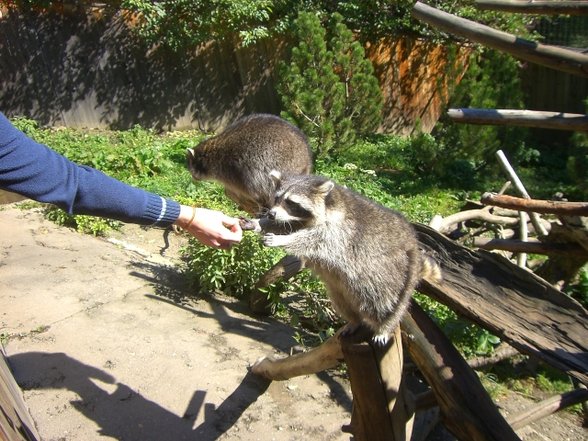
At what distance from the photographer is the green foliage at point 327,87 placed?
8.31 meters

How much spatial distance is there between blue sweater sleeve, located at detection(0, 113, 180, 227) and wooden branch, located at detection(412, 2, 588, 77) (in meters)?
1.54

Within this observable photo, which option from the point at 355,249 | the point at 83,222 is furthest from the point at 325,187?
the point at 83,222

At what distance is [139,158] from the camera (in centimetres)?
813

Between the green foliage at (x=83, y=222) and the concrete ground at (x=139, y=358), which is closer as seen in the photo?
Result: the concrete ground at (x=139, y=358)

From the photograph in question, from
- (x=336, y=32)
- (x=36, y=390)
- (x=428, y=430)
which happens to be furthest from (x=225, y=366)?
(x=336, y=32)

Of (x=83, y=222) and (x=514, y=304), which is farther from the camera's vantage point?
(x=83, y=222)

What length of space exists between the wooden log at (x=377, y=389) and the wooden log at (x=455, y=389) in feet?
0.43

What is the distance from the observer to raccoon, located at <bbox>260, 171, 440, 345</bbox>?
2.91 metres

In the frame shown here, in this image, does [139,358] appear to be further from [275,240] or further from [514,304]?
[514,304]

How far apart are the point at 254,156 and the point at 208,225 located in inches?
104

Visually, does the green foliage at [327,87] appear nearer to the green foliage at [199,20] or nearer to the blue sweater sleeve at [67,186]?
the green foliage at [199,20]

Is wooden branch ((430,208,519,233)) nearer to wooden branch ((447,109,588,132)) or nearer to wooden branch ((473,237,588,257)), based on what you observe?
wooden branch ((473,237,588,257))

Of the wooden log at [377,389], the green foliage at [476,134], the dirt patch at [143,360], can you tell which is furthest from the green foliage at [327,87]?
the wooden log at [377,389]

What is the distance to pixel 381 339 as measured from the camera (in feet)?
9.02
